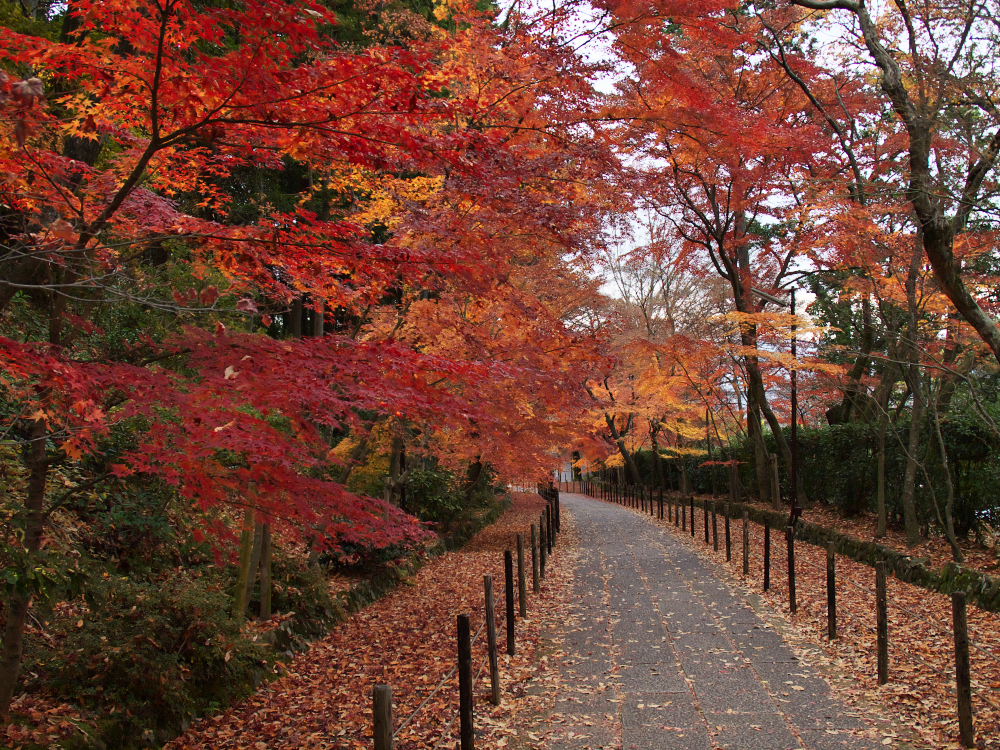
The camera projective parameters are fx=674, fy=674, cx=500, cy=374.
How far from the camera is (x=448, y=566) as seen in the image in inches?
586

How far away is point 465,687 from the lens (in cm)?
503

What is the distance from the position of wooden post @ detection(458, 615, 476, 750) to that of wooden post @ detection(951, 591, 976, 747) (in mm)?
3710

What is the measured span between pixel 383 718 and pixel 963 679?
177 inches

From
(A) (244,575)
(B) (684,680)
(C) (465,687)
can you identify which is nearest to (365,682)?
(A) (244,575)

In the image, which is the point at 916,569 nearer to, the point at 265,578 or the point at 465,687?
the point at 465,687

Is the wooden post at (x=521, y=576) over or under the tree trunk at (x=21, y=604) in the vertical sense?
under

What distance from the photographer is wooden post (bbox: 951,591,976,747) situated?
5148mm

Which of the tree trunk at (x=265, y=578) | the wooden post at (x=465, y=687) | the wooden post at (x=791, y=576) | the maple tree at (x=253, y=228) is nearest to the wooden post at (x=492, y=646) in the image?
the maple tree at (x=253, y=228)

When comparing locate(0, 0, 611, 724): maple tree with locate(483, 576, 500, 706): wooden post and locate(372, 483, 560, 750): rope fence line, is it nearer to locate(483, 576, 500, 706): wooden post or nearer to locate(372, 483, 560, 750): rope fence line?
locate(483, 576, 500, 706): wooden post

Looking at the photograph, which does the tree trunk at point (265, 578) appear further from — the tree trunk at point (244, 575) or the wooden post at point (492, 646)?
the wooden post at point (492, 646)

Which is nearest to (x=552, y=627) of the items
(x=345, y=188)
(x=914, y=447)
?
(x=345, y=188)

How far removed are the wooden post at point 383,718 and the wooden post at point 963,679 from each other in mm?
4297

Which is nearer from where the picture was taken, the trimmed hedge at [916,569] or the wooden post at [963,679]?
the wooden post at [963,679]

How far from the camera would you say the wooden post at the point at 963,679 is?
16.9ft
